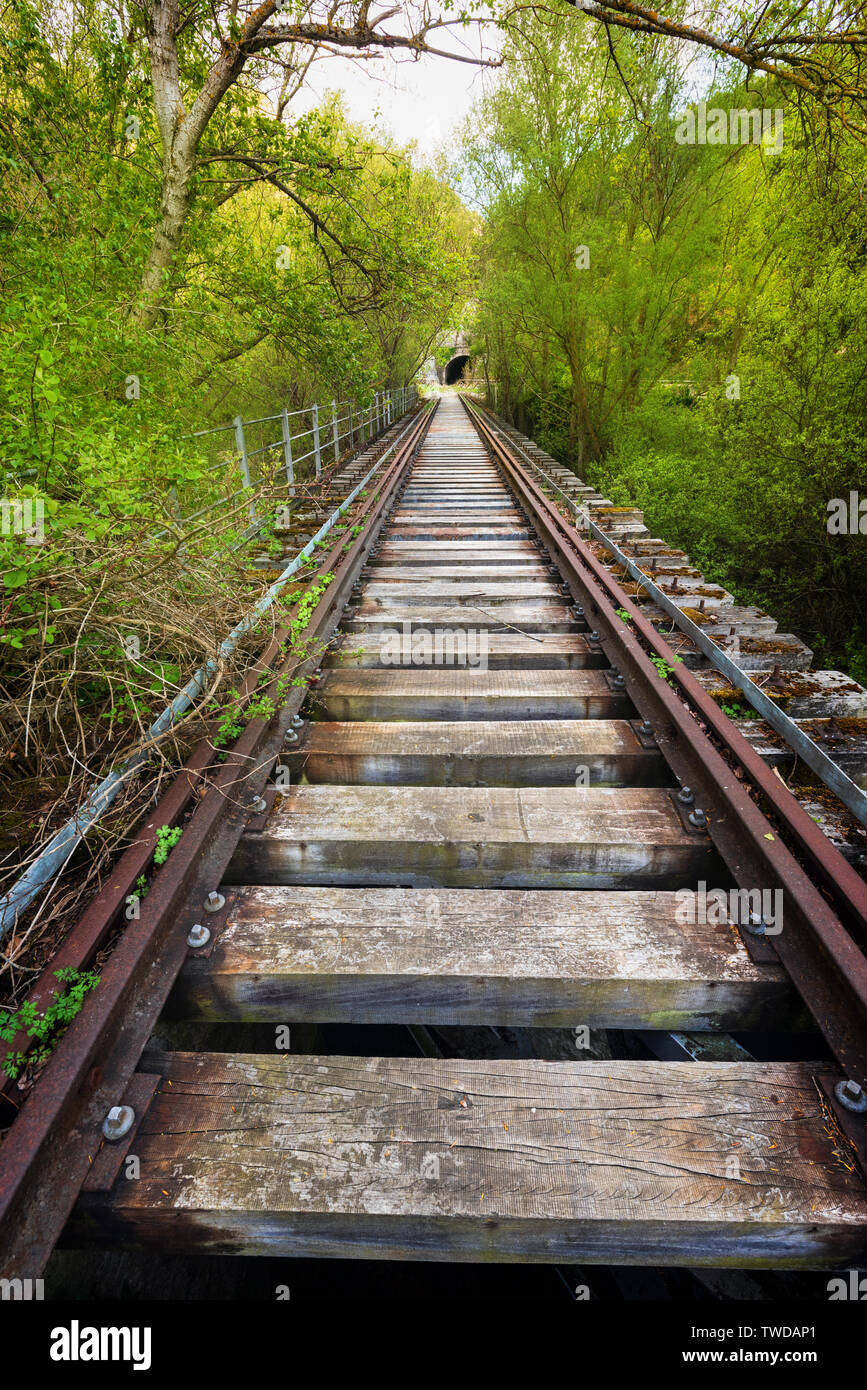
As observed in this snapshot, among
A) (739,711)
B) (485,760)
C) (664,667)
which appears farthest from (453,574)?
(739,711)

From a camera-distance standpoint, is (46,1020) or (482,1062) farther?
(482,1062)

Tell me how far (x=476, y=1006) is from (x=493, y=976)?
0.12 meters

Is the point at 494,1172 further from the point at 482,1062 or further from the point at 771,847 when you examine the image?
the point at 771,847

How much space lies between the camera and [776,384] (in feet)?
24.3

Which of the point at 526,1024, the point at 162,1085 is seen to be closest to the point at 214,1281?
the point at 162,1085

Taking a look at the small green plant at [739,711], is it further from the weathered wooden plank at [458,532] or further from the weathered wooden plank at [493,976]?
the weathered wooden plank at [458,532]

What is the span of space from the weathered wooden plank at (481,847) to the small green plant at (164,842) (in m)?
0.27

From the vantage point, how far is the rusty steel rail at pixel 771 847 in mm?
1531

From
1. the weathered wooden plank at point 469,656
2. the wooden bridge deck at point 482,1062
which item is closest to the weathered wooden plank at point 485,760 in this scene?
the wooden bridge deck at point 482,1062

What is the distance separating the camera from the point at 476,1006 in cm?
172

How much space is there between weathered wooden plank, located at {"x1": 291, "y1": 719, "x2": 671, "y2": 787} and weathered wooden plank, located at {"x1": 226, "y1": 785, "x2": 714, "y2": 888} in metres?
0.30

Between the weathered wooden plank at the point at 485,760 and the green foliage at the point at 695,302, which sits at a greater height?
the green foliage at the point at 695,302

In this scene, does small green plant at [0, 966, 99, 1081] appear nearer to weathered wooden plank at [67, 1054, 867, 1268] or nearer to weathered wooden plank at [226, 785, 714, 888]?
weathered wooden plank at [67, 1054, 867, 1268]
